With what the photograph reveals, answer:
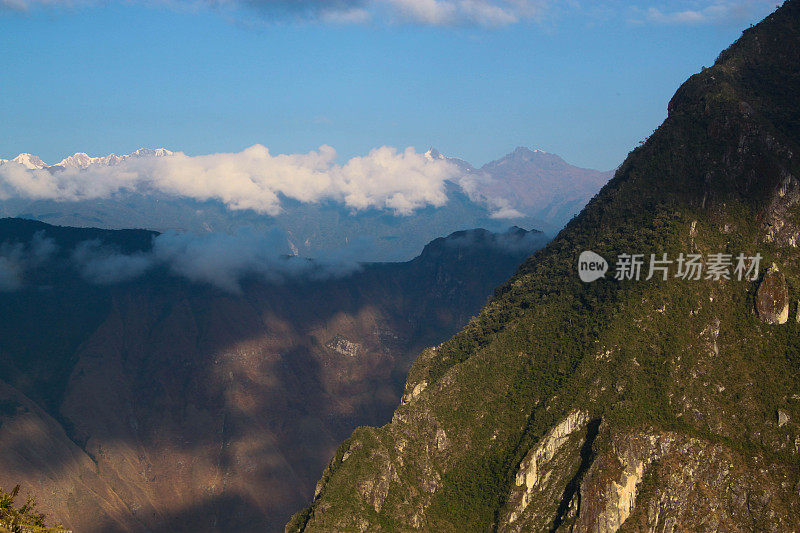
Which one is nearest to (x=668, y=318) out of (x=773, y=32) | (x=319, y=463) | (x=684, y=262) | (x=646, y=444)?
(x=684, y=262)

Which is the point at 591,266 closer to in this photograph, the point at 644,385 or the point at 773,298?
the point at 644,385

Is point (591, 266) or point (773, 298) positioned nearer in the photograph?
point (773, 298)

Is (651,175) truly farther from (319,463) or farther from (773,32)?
(319,463)

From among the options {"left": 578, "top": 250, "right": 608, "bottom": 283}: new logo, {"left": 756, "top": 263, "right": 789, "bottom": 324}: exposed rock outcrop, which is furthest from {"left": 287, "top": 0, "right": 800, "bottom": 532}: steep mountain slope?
{"left": 578, "top": 250, "right": 608, "bottom": 283}: new logo

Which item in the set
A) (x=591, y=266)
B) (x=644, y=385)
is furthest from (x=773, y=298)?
(x=591, y=266)

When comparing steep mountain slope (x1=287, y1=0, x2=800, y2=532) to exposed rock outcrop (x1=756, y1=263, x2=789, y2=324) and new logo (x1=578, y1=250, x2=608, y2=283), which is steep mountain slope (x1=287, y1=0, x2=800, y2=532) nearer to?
exposed rock outcrop (x1=756, y1=263, x2=789, y2=324)

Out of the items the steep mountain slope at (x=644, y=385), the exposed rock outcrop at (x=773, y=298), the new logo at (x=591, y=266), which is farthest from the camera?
the new logo at (x=591, y=266)

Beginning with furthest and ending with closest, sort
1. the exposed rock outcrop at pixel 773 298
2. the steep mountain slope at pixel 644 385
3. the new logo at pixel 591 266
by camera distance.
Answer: the new logo at pixel 591 266 < the exposed rock outcrop at pixel 773 298 < the steep mountain slope at pixel 644 385

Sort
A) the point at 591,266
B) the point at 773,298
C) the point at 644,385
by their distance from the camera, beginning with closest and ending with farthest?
the point at 644,385 → the point at 773,298 → the point at 591,266

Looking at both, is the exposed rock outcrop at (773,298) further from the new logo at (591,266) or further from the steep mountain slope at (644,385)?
the new logo at (591,266)

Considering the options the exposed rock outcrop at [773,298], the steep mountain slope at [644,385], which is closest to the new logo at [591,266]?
the steep mountain slope at [644,385]
